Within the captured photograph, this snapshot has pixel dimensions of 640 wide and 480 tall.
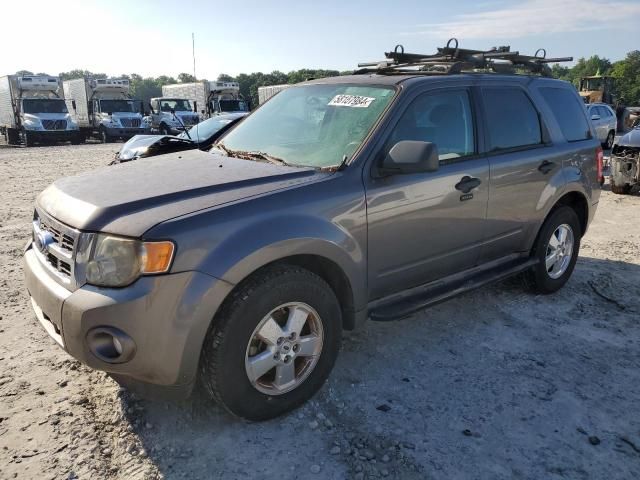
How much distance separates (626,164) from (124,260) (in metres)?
Result: 9.76

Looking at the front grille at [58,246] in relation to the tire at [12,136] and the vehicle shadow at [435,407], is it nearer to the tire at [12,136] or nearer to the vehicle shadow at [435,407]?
the vehicle shadow at [435,407]

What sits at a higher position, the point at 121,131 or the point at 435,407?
the point at 121,131

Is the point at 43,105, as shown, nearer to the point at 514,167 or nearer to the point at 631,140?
the point at 631,140

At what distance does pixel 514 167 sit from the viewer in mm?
3982

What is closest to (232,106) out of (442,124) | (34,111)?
(34,111)

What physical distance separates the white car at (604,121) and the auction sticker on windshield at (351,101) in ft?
Answer: 51.7

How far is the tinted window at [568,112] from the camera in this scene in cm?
455

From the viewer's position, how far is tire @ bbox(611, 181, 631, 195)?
9.56 meters

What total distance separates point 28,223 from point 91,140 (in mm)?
24678

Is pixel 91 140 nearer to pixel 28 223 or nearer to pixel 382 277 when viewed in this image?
pixel 28 223

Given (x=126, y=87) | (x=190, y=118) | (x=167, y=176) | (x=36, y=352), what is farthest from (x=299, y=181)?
(x=126, y=87)

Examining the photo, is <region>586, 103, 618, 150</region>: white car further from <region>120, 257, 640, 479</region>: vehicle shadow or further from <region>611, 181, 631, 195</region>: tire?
<region>120, 257, 640, 479</region>: vehicle shadow

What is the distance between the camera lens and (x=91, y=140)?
1157 inches

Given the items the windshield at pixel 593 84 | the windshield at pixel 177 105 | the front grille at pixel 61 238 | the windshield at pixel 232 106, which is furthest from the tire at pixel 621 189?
the windshield at pixel 177 105
